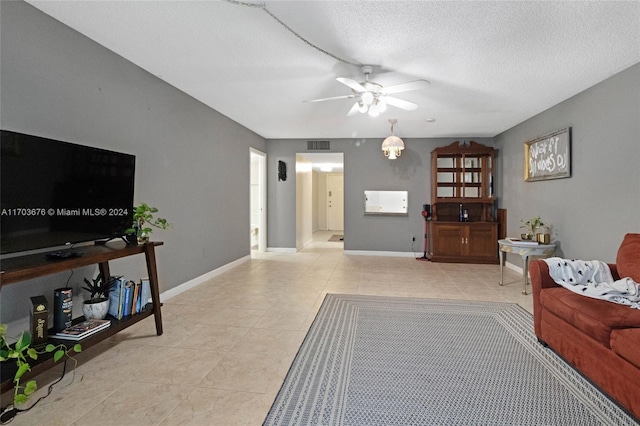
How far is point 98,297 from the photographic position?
2412 millimetres

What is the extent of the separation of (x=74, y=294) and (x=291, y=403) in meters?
1.99

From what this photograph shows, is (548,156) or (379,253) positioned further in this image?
(379,253)

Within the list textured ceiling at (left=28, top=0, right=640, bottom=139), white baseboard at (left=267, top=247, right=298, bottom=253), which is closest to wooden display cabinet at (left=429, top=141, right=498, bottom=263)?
textured ceiling at (left=28, top=0, right=640, bottom=139)

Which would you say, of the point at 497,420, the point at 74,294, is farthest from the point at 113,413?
the point at 497,420

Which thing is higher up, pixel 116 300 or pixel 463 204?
pixel 463 204

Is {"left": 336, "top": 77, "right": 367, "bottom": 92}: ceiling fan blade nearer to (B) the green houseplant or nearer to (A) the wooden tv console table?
(A) the wooden tv console table

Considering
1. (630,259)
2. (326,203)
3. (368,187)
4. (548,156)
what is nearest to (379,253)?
(368,187)

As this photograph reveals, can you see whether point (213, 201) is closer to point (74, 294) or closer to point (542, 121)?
point (74, 294)

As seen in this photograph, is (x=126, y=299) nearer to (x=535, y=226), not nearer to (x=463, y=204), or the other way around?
(x=535, y=226)

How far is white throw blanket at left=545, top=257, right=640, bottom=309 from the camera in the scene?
7.11ft

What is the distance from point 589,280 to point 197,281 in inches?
167

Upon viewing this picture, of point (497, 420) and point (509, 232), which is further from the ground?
point (509, 232)

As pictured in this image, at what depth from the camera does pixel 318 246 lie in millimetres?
7832

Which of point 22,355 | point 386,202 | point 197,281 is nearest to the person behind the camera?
point 22,355
